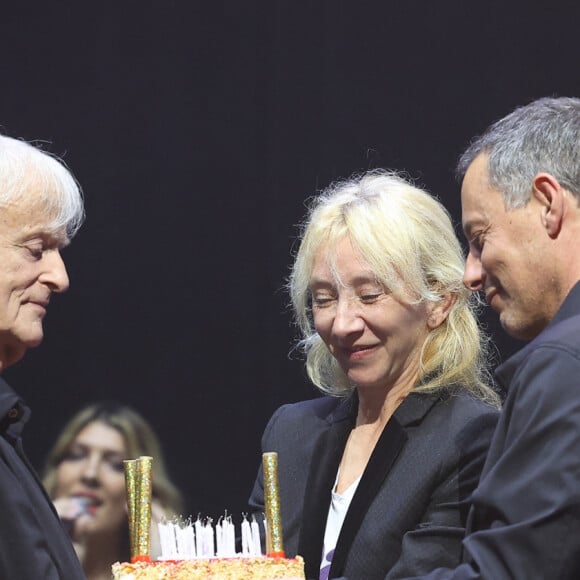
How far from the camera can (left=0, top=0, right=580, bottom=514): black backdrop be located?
3391 mm

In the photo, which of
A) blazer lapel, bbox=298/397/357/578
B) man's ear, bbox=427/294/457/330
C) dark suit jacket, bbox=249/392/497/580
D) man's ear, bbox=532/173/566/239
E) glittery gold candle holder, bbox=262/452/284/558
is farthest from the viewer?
man's ear, bbox=427/294/457/330

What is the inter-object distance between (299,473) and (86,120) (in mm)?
1418

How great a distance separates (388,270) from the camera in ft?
8.14

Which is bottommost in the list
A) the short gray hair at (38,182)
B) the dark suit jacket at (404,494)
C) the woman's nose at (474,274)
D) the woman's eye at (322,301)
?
the dark suit jacket at (404,494)

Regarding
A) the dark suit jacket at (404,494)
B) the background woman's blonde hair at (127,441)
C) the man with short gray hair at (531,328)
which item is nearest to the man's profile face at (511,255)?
the man with short gray hair at (531,328)

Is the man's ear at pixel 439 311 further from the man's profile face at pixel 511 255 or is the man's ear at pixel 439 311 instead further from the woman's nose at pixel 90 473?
the woman's nose at pixel 90 473

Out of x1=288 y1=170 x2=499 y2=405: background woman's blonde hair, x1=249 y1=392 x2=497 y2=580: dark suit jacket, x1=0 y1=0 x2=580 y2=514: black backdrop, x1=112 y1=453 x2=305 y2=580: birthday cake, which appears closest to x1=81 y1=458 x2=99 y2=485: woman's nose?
x1=0 y1=0 x2=580 y2=514: black backdrop

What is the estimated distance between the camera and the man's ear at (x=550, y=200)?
1.87 meters

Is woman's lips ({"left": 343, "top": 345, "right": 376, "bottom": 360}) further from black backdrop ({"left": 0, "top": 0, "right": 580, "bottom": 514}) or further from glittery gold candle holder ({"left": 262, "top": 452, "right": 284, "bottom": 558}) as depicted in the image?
black backdrop ({"left": 0, "top": 0, "right": 580, "bottom": 514})

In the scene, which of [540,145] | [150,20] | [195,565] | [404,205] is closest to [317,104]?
[150,20]

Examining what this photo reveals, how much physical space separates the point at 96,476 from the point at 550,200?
1983mm

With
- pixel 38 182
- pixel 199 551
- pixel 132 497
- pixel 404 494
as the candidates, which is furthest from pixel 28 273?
pixel 404 494

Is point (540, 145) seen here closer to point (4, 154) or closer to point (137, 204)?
point (4, 154)

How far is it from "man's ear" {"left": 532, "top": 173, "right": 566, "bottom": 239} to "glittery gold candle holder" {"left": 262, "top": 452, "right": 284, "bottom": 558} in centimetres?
62
